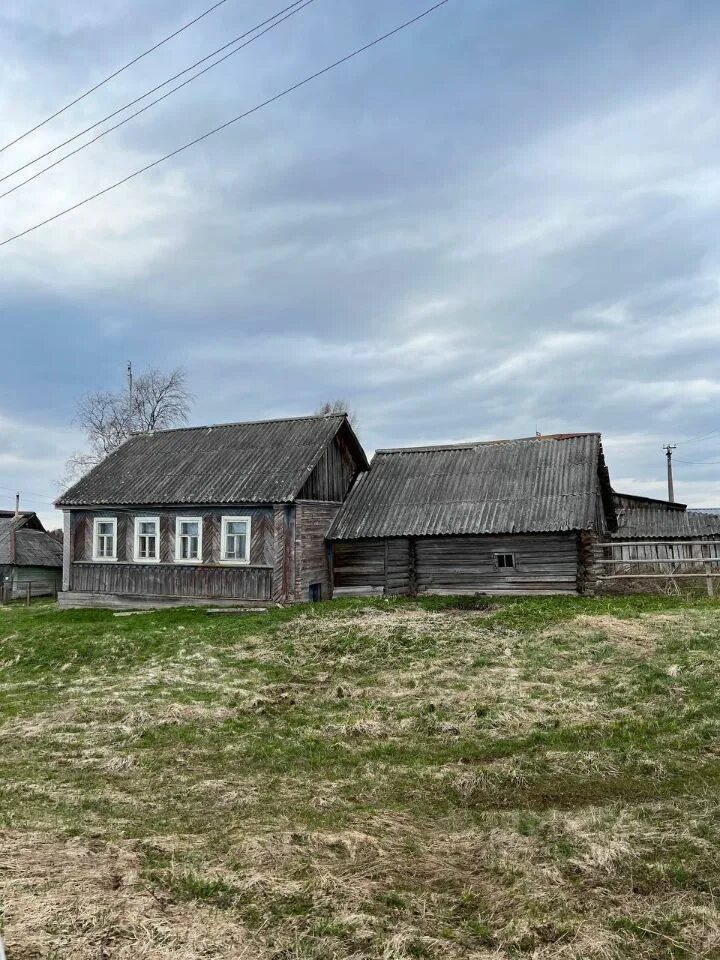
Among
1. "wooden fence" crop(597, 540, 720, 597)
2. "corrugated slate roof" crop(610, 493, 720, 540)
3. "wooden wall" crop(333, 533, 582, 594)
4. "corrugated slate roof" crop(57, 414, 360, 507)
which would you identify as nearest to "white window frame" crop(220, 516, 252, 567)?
"corrugated slate roof" crop(57, 414, 360, 507)

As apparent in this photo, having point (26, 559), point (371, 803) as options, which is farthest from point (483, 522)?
point (26, 559)

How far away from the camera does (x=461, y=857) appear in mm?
5527

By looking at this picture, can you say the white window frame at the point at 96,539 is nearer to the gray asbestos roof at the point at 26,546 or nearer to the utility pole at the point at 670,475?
the gray asbestos roof at the point at 26,546

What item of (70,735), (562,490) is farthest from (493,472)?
(70,735)

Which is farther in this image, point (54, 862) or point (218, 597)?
point (218, 597)

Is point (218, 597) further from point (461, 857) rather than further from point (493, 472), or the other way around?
point (461, 857)

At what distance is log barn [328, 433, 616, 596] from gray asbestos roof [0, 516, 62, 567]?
73.7 feet

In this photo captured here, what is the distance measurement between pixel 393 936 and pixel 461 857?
1.31 m

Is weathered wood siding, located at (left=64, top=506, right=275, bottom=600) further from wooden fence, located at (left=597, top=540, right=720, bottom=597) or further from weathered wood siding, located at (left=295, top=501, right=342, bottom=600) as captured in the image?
wooden fence, located at (left=597, top=540, right=720, bottom=597)

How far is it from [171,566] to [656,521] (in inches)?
1004

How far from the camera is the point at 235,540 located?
22.4m

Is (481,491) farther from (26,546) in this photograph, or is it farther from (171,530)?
(26,546)

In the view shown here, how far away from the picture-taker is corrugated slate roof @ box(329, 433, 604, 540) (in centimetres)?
2125

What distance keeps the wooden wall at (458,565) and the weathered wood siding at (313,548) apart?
0.49 metres
